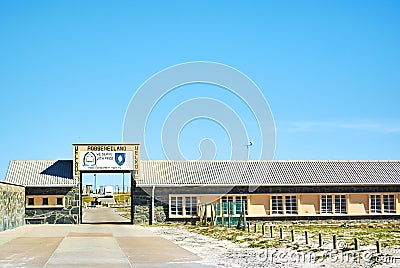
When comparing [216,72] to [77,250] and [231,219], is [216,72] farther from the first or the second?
[77,250]

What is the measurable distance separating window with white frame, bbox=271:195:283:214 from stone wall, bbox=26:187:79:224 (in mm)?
11888

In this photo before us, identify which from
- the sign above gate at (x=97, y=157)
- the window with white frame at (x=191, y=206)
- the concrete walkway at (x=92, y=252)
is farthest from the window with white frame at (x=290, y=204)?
the concrete walkway at (x=92, y=252)

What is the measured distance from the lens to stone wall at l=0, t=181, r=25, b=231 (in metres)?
34.2

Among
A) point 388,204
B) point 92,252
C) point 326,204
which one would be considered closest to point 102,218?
point 326,204

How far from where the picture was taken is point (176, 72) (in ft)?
127

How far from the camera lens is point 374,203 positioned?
138ft

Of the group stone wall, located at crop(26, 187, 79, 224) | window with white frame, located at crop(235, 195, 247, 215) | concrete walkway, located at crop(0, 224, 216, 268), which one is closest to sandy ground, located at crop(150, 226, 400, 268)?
concrete walkway, located at crop(0, 224, 216, 268)

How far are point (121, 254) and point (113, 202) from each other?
3625 inches

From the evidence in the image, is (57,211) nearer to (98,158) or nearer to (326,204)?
(98,158)

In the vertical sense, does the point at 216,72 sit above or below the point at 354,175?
above

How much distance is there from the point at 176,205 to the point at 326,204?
9283 mm

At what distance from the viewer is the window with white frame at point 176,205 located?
4059cm

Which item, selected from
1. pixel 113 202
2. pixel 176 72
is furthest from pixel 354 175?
pixel 113 202

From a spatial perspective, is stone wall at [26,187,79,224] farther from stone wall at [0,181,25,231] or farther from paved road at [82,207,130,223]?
paved road at [82,207,130,223]
